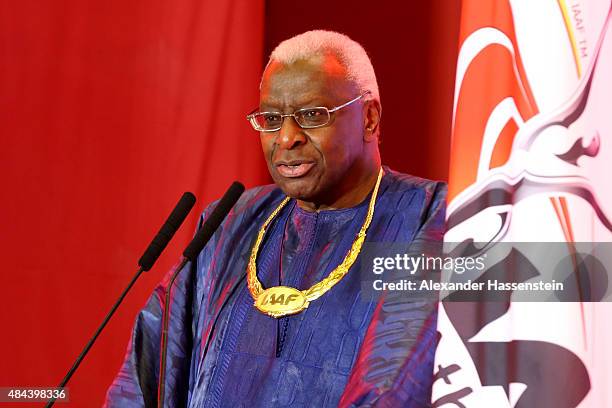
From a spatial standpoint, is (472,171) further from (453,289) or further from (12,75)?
(12,75)

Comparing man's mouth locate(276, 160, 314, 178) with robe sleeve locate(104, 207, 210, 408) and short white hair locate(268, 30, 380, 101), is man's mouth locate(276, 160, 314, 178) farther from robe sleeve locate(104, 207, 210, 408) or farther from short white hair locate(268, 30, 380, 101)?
robe sleeve locate(104, 207, 210, 408)

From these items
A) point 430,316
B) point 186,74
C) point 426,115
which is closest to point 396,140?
point 426,115

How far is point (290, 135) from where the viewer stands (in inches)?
94.7

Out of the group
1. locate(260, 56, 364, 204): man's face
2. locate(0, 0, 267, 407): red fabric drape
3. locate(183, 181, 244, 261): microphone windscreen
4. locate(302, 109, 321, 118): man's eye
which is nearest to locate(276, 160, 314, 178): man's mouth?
locate(260, 56, 364, 204): man's face

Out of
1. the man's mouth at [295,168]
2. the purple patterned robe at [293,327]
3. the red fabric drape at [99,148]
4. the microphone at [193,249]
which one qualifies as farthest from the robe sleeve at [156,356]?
the red fabric drape at [99,148]

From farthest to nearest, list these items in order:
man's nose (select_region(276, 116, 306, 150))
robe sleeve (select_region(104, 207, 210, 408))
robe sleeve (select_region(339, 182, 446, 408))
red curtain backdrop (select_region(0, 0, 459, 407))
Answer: red curtain backdrop (select_region(0, 0, 459, 407))
robe sleeve (select_region(104, 207, 210, 408))
man's nose (select_region(276, 116, 306, 150))
robe sleeve (select_region(339, 182, 446, 408))

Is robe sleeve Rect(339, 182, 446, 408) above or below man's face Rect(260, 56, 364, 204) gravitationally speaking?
below

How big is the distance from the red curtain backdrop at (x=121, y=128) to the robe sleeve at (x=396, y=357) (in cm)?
107

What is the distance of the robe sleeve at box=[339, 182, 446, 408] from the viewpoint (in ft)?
6.77

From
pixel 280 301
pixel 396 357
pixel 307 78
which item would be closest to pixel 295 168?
pixel 307 78

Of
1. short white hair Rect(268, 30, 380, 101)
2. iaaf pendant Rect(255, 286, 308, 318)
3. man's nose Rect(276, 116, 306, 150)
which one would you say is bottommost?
iaaf pendant Rect(255, 286, 308, 318)

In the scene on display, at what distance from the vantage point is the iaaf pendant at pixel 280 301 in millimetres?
2404

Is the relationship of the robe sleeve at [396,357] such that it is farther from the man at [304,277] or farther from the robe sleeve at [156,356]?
the robe sleeve at [156,356]

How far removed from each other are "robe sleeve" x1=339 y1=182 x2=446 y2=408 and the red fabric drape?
159 centimetres
